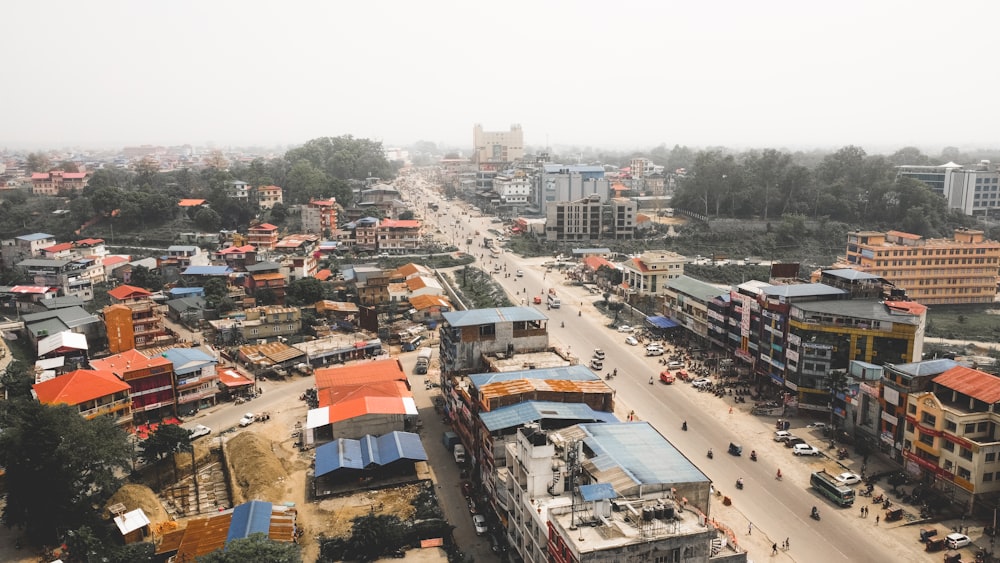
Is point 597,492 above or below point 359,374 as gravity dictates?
above

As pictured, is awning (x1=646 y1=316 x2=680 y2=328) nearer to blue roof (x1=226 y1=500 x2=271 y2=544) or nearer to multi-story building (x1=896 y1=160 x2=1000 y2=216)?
blue roof (x1=226 y1=500 x2=271 y2=544)

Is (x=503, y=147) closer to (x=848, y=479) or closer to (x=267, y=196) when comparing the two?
(x=267, y=196)

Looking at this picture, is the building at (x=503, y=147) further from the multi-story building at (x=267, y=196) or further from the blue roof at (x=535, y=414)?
the blue roof at (x=535, y=414)

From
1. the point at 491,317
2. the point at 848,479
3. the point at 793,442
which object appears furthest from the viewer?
the point at 491,317

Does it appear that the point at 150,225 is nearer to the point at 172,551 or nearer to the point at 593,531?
the point at 172,551

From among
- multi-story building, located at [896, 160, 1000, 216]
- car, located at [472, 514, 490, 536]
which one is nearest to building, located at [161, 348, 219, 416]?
car, located at [472, 514, 490, 536]

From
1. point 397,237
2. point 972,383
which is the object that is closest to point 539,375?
point 972,383
